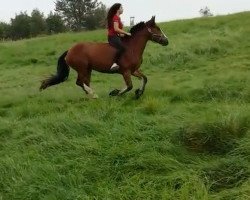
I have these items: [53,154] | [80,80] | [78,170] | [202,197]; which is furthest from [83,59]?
[202,197]

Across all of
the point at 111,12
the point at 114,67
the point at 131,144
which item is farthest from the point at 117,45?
the point at 131,144

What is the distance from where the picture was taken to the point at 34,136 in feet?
26.3

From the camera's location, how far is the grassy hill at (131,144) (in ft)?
19.4

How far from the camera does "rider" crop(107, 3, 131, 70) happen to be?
38.1 feet

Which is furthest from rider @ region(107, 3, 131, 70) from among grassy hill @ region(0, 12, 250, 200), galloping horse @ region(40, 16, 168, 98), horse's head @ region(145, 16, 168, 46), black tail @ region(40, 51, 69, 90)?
black tail @ region(40, 51, 69, 90)

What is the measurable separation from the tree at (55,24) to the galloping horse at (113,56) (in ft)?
134

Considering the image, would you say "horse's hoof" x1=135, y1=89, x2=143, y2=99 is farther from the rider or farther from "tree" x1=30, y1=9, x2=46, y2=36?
"tree" x1=30, y1=9, x2=46, y2=36

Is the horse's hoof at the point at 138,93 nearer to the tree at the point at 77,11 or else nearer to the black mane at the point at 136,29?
the black mane at the point at 136,29

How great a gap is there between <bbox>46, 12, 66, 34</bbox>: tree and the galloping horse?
40.8 m

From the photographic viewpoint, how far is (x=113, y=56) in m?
11.8

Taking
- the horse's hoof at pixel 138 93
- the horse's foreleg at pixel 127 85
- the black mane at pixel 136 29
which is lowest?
the horse's hoof at pixel 138 93

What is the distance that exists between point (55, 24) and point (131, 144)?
47.4 metres

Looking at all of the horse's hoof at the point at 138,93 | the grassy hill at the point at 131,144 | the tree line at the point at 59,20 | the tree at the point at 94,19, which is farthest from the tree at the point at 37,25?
the horse's hoof at the point at 138,93

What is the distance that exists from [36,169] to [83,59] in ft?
18.8
